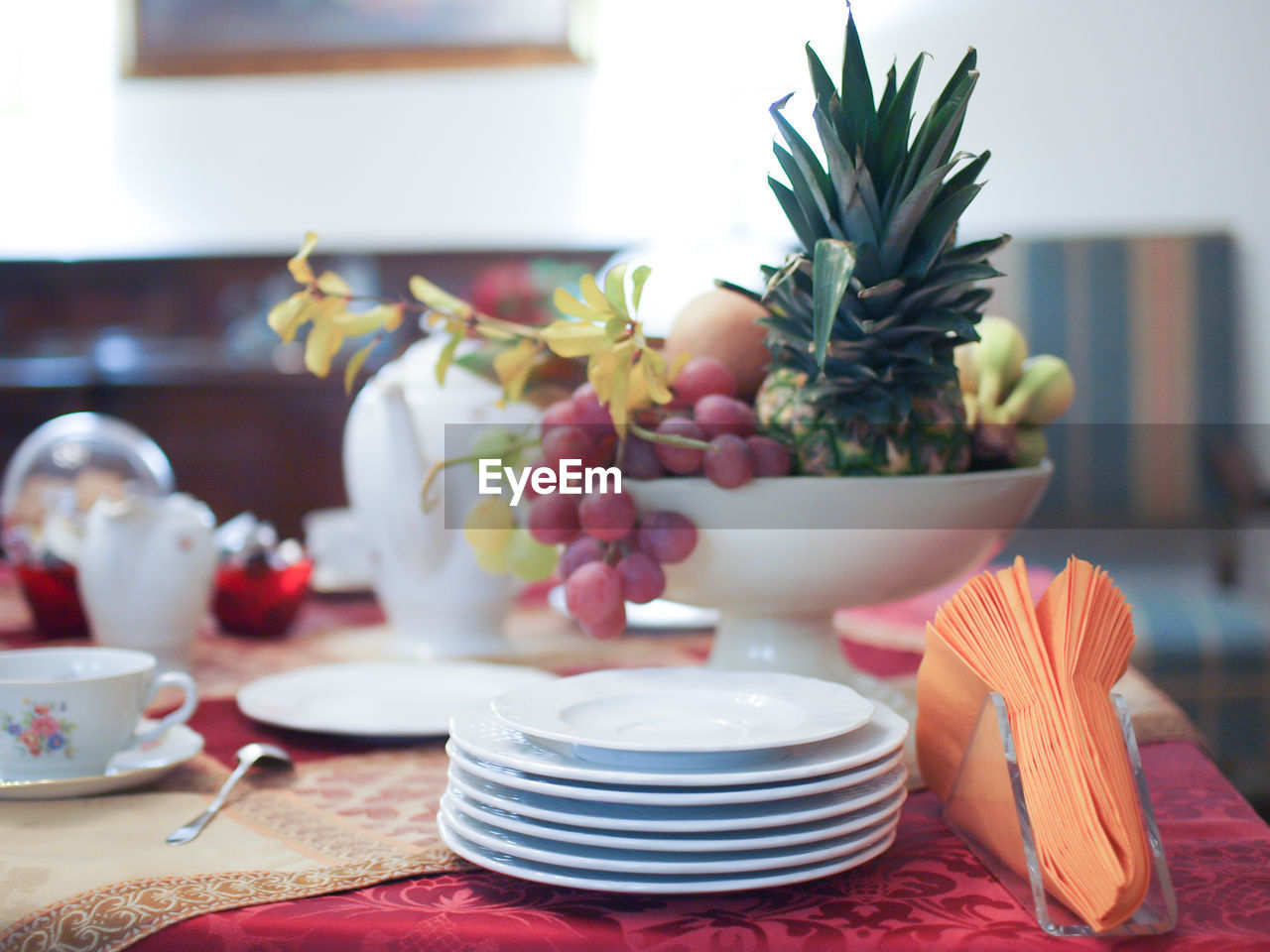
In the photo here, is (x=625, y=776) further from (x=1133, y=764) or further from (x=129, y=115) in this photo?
(x=129, y=115)

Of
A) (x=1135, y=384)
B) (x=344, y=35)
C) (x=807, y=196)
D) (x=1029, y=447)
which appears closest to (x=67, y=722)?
(x=807, y=196)

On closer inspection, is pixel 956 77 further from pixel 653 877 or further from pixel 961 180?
pixel 653 877

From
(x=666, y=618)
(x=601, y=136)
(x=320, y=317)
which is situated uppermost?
(x=601, y=136)

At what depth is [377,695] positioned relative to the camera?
597 millimetres

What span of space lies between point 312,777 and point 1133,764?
0.33 m

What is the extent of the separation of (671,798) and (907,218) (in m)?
0.27

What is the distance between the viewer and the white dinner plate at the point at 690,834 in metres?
0.31

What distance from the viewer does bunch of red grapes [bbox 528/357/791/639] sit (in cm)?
49

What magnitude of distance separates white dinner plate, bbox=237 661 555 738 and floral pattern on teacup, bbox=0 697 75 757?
11 cm

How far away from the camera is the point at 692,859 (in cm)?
32

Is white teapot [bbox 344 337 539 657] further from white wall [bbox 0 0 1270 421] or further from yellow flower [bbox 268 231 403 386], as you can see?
white wall [bbox 0 0 1270 421]

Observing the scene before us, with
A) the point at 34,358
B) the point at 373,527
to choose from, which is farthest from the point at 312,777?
the point at 34,358

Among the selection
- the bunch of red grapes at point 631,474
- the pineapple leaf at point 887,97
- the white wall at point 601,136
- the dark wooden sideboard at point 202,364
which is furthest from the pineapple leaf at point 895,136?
the dark wooden sideboard at point 202,364

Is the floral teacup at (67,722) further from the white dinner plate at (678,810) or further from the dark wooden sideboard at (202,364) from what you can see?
the dark wooden sideboard at (202,364)
